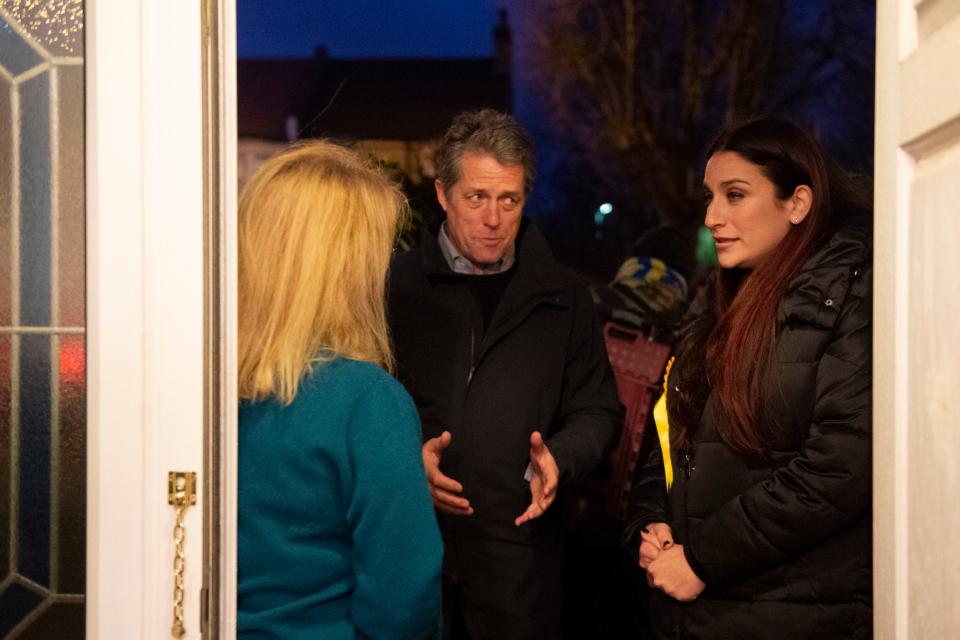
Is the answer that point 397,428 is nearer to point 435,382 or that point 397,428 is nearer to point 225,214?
point 225,214

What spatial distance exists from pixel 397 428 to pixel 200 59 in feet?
1.93

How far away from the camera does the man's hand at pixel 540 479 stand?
260cm

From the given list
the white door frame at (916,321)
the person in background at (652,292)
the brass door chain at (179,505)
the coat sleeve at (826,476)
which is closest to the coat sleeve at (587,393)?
the coat sleeve at (826,476)

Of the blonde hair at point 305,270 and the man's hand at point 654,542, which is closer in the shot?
the blonde hair at point 305,270

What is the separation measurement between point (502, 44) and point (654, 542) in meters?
5.19

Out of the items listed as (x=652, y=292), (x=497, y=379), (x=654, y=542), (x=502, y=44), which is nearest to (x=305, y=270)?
(x=654, y=542)

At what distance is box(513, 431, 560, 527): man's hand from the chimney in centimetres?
462

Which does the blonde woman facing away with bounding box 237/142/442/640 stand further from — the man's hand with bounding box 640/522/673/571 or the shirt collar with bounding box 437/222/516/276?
the shirt collar with bounding box 437/222/516/276

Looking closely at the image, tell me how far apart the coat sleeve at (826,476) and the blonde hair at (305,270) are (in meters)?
0.78

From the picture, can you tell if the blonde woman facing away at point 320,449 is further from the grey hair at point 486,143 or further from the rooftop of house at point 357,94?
the rooftop of house at point 357,94

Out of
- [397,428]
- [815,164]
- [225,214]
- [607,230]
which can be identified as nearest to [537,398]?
[815,164]

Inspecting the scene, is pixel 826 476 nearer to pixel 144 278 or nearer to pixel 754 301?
pixel 754 301

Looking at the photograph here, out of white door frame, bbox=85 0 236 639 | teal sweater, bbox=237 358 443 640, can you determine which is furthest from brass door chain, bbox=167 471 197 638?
teal sweater, bbox=237 358 443 640

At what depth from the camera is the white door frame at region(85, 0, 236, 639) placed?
1501mm
